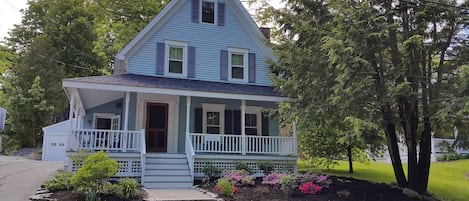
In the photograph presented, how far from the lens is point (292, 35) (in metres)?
11.9

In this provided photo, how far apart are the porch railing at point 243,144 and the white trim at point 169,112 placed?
882 mm

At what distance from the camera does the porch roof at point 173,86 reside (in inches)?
466

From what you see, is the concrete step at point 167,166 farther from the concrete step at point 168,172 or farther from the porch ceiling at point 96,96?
the porch ceiling at point 96,96

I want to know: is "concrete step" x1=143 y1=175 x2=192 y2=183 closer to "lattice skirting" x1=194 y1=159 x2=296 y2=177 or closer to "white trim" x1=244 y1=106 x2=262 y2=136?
"lattice skirting" x1=194 y1=159 x2=296 y2=177

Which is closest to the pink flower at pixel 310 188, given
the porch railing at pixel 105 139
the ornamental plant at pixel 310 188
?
the ornamental plant at pixel 310 188

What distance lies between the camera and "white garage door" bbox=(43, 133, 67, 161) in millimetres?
23742

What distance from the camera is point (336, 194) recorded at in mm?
9664

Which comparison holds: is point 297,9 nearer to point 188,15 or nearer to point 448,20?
point 448,20

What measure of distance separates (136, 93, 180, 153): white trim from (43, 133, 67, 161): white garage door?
41.6 ft

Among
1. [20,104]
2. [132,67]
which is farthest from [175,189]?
[20,104]

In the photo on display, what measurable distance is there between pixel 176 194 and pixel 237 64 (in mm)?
7376

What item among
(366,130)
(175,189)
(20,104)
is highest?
(20,104)

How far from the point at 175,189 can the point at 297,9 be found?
22.3 feet

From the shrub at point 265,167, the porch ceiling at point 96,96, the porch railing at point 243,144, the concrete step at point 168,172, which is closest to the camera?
the concrete step at point 168,172
